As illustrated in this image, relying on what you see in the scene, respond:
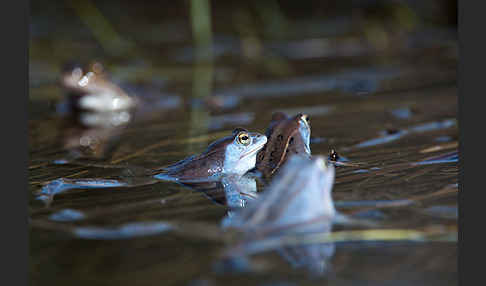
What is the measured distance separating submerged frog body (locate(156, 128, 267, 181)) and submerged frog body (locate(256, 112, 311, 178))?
111 mm

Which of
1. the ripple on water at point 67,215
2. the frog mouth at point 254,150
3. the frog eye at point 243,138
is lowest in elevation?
the ripple on water at point 67,215

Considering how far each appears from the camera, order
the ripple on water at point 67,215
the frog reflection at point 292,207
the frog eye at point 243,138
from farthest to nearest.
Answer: the frog eye at point 243,138
the ripple on water at point 67,215
the frog reflection at point 292,207

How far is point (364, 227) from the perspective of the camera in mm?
3043

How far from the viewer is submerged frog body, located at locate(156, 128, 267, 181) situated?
13.6ft

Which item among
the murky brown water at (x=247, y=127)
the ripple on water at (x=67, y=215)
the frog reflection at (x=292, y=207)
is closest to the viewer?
the murky brown water at (x=247, y=127)

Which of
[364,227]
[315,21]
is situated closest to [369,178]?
[364,227]

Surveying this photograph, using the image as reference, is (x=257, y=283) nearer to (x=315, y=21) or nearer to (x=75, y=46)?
(x=75, y=46)

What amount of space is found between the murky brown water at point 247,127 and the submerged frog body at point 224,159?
22 centimetres

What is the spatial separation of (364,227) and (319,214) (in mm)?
236

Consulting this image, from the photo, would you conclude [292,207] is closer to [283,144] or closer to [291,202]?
[291,202]

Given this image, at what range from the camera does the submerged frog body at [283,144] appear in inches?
166

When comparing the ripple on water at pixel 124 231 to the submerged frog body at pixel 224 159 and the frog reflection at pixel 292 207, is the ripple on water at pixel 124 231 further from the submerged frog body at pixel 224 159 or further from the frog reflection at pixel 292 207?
the submerged frog body at pixel 224 159

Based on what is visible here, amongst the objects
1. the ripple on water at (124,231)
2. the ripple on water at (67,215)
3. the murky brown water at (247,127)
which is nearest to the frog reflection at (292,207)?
the murky brown water at (247,127)

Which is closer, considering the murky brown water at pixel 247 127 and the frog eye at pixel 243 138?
the murky brown water at pixel 247 127
